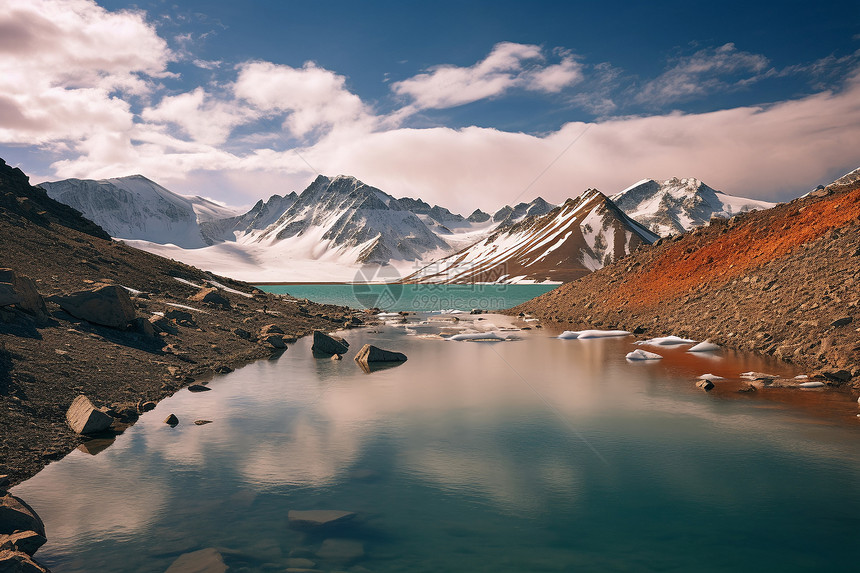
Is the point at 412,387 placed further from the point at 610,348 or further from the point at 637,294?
the point at 637,294

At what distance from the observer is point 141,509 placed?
45.5 ft

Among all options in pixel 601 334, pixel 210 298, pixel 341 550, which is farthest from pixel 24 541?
pixel 601 334

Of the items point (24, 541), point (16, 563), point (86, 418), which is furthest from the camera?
point (86, 418)

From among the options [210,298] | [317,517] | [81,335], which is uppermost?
[210,298]

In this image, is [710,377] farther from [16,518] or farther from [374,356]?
[16,518]

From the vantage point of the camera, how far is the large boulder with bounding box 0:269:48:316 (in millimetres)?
25812

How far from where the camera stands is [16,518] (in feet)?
39.2

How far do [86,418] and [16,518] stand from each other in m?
7.58

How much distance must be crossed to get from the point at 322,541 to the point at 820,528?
1254cm

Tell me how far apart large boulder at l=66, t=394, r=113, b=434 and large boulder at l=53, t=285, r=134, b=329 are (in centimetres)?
1274

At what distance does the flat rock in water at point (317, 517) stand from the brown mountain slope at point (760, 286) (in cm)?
2751

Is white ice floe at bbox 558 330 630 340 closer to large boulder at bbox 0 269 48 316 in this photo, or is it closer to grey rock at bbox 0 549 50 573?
large boulder at bbox 0 269 48 316

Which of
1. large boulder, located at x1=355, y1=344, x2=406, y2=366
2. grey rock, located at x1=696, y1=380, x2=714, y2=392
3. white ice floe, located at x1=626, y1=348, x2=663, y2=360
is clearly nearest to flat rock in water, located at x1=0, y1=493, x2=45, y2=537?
large boulder, located at x1=355, y1=344, x2=406, y2=366

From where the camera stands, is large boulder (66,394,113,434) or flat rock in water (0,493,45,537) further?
large boulder (66,394,113,434)
